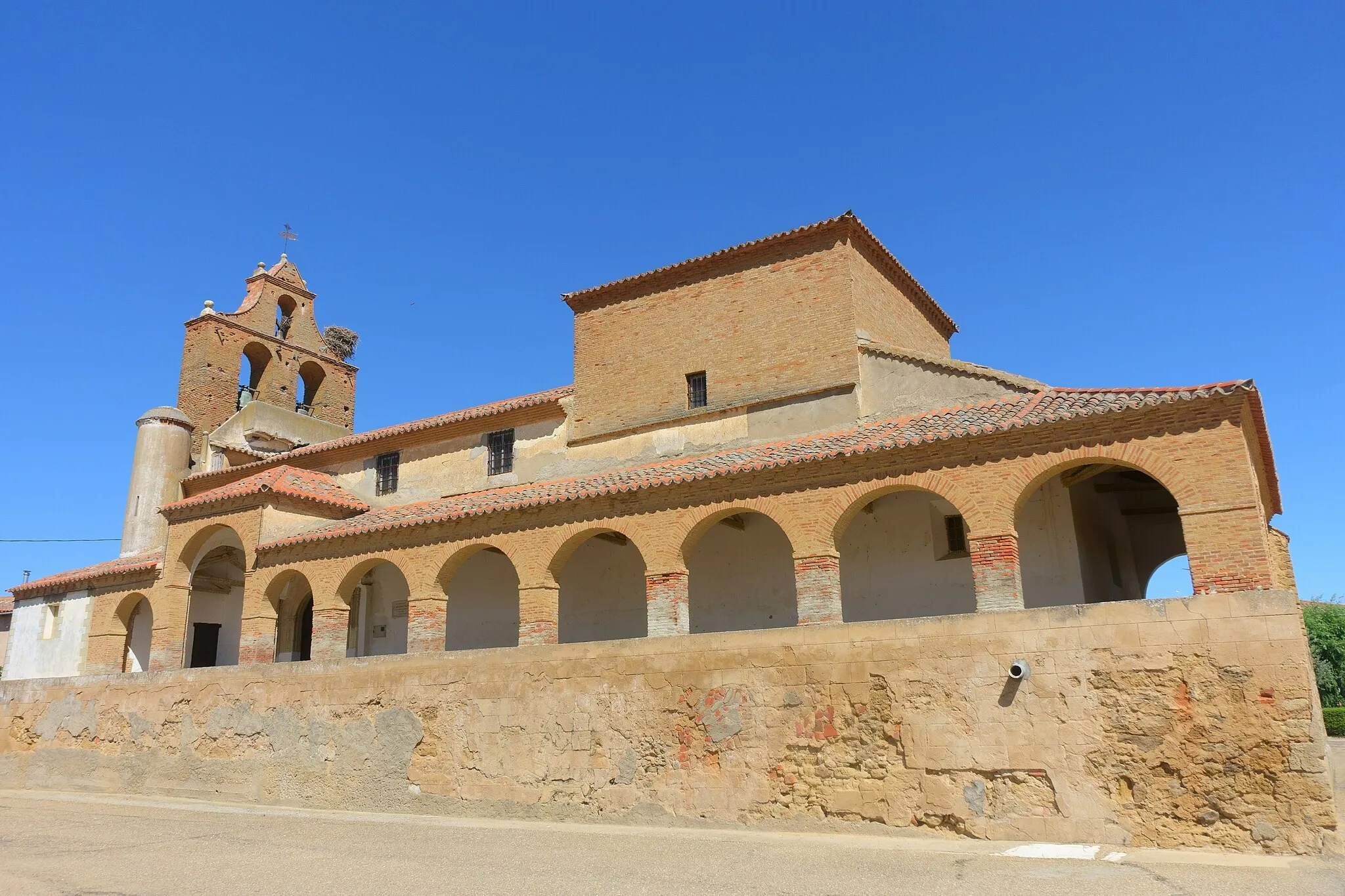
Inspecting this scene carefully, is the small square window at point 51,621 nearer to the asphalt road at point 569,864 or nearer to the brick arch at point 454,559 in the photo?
the asphalt road at point 569,864

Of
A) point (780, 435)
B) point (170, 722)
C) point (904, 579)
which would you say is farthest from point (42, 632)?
point (904, 579)

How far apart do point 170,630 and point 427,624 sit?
5.62 metres

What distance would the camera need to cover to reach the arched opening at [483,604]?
16.5m

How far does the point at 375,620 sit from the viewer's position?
1845 centimetres

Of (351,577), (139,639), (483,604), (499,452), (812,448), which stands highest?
(499,452)

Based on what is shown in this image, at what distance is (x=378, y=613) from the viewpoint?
727 inches

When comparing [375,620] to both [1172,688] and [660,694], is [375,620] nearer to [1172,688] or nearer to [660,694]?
[660,694]

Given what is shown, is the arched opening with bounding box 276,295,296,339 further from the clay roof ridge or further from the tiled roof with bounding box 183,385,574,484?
the clay roof ridge

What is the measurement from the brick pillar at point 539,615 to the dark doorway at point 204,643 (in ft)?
33.1

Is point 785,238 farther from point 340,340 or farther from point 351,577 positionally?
point 340,340

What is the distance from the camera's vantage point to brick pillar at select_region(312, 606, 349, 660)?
49.0ft

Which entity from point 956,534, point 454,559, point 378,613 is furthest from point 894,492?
point 378,613

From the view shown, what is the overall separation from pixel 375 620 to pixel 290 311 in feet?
39.2

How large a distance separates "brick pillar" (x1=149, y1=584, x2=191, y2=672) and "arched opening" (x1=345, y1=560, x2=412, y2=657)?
283cm
